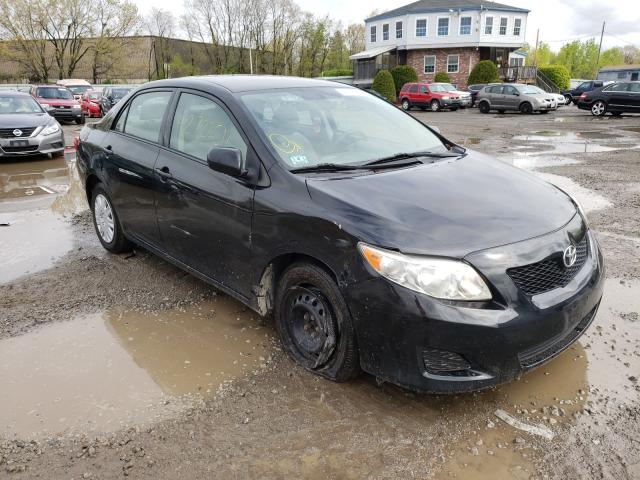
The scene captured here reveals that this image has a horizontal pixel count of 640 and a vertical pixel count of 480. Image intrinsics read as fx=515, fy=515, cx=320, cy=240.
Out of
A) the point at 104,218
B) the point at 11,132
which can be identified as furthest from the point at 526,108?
the point at 104,218

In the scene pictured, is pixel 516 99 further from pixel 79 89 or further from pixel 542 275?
pixel 542 275

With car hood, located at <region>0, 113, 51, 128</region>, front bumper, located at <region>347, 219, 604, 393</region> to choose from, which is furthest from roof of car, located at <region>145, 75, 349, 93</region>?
car hood, located at <region>0, 113, 51, 128</region>

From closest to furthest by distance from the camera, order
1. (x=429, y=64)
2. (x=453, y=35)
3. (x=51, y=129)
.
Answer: (x=51, y=129)
(x=453, y=35)
(x=429, y=64)

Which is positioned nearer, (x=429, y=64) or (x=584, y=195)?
(x=584, y=195)

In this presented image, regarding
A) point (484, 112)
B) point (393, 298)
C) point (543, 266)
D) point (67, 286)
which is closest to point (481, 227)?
point (543, 266)

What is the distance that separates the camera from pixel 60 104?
20859mm

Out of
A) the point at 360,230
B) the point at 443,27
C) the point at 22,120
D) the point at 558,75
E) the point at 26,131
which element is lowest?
the point at 26,131

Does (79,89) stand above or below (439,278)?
above

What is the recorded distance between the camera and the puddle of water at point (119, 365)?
9.18 feet

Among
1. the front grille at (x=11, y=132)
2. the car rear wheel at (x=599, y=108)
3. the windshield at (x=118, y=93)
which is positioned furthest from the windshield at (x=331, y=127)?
the windshield at (x=118, y=93)

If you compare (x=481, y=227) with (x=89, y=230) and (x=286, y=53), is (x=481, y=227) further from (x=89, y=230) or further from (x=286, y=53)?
(x=286, y=53)

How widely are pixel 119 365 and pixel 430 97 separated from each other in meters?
29.0

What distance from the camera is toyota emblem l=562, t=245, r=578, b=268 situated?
271cm

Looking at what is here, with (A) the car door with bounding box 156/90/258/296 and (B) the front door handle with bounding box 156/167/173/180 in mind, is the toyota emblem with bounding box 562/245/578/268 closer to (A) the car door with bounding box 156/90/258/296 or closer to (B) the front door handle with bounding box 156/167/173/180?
(A) the car door with bounding box 156/90/258/296
